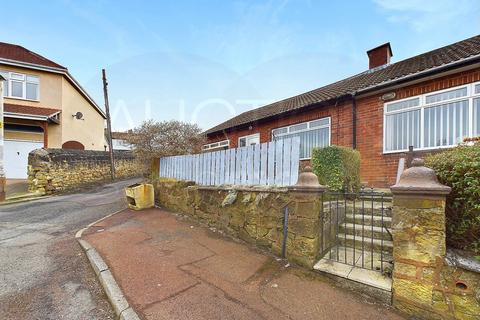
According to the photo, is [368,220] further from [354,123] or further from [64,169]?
[64,169]

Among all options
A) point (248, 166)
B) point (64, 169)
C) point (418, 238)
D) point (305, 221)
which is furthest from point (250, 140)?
point (418, 238)

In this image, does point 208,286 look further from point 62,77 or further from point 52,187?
point 62,77

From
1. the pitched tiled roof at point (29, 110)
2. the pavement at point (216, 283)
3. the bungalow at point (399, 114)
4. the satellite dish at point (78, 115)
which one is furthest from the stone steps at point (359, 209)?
the satellite dish at point (78, 115)

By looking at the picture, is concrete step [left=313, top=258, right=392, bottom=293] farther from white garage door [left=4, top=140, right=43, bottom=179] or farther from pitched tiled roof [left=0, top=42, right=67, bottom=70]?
pitched tiled roof [left=0, top=42, right=67, bottom=70]

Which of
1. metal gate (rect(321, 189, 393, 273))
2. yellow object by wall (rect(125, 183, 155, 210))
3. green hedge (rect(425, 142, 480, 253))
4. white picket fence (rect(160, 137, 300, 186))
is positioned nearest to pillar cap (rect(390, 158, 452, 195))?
green hedge (rect(425, 142, 480, 253))

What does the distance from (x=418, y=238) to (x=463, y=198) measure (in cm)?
63

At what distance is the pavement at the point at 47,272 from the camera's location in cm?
281

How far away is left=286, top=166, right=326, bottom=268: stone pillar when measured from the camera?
3506 millimetres

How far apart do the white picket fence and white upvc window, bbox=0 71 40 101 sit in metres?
15.5

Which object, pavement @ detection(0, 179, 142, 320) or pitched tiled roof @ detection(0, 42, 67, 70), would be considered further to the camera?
pitched tiled roof @ detection(0, 42, 67, 70)

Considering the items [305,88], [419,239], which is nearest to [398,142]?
[419,239]

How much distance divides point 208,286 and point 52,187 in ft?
42.2

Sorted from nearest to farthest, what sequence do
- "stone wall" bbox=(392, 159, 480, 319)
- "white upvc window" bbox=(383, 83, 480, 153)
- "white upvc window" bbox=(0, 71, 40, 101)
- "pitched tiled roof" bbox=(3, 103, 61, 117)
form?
1. "stone wall" bbox=(392, 159, 480, 319)
2. "white upvc window" bbox=(383, 83, 480, 153)
3. "pitched tiled roof" bbox=(3, 103, 61, 117)
4. "white upvc window" bbox=(0, 71, 40, 101)

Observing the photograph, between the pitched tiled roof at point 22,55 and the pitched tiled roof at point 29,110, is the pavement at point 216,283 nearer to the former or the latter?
the pitched tiled roof at point 29,110
